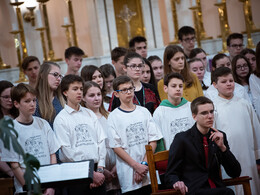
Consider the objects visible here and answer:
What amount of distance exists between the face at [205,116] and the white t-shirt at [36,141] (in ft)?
4.27

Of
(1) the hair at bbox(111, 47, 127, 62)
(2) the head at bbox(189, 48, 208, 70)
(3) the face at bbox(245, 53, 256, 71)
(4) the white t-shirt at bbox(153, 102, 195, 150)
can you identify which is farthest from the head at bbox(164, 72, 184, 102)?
(3) the face at bbox(245, 53, 256, 71)

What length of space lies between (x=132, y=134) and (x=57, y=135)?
72cm

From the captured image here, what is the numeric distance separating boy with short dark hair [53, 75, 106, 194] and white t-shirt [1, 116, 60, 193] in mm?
95

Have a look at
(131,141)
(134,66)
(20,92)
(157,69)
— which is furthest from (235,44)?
(20,92)

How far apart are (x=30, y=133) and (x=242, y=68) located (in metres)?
3.08

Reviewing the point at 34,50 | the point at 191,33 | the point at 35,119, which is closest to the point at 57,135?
the point at 35,119

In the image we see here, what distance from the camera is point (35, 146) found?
3.77 metres

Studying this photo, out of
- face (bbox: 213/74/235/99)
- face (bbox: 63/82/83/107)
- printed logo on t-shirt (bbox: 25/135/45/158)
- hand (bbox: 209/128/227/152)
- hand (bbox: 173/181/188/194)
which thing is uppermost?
face (bbox: 63/82/83/107)

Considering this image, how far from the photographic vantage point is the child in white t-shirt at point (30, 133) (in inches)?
146

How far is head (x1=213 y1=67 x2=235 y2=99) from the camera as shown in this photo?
175 inches

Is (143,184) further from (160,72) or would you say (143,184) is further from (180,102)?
(160,72)

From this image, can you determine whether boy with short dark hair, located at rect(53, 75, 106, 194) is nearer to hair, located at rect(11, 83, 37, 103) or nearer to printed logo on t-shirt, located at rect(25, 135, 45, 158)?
printed logo on t-shirt, located at rect(25, 135, 45, 158)

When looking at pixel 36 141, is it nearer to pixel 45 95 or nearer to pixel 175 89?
pixel 45 95

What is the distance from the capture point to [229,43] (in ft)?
22.2
